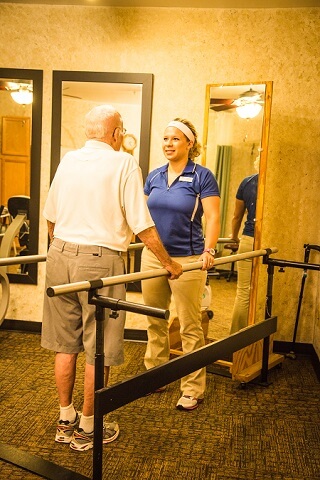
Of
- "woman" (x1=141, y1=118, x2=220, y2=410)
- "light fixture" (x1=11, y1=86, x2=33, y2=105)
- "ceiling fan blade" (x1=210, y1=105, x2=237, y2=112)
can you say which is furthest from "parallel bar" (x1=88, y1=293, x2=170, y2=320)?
"light fixture" (x1=11, y1=86, x2=33, y2=105)

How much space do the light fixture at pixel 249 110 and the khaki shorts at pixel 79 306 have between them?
5.61 feet

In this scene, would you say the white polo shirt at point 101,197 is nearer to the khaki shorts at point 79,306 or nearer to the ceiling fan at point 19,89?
the khaki shorts at point 79,306

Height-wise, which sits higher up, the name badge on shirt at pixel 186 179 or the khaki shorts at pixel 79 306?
the name badge on shirt at pixel 186 179

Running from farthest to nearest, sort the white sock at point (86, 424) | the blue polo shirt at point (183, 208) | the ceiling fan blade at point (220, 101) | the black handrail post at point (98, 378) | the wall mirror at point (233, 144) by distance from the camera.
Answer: the ceiling fan blade at point (220, 101) < the wall mirror at point (233, 144) < the blue polo shirt at point (183, 208) < the white sock at point (86, 424) < the black handrail post at point (98, 378)

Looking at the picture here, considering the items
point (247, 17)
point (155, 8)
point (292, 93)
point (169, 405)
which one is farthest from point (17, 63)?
point (169, 405)

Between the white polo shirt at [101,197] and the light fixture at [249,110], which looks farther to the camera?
the light fixture at [249,110]

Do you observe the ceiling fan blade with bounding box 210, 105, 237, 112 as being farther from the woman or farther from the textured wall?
the woman

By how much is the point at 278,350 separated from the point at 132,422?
5.49ft

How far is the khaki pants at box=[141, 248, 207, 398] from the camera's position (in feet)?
9.29

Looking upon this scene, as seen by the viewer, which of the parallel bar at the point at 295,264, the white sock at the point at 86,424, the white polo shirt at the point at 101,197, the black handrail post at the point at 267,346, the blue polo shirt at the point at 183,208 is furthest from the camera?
the black handrail post at the point at 267,346

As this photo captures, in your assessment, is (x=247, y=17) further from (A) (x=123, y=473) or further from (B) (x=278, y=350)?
(A) (x=123, y=473)

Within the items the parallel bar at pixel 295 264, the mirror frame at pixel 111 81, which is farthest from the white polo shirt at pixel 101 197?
the mirror frame at pixel 111 81

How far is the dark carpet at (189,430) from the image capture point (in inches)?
90.0

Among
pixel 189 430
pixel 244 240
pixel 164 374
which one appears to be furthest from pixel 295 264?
pixel 164 374
